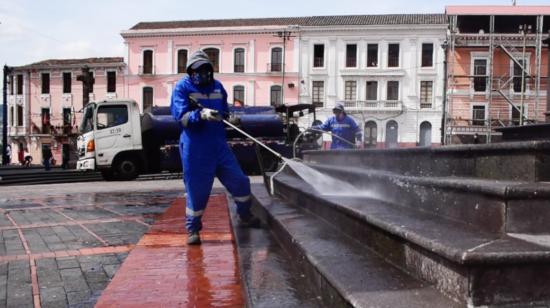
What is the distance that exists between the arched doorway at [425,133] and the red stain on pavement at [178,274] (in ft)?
121

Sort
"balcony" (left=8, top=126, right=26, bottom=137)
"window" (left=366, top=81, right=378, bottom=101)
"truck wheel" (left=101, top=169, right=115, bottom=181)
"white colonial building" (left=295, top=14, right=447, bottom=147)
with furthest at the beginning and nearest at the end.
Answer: "balcony" (left=8, top=126, right=26, bottom=137), "window" (left=366, top=81, right=378, bottom=101), "white colonial building" (left=295, top=14, right=447, bottom=147), "truck wheel" (left=101, top=169, right=115, bottom=181)

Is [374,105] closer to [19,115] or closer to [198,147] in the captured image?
[19,115]

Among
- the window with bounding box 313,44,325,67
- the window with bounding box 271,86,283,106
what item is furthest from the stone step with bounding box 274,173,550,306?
the window with bounding box 271,86,283,106

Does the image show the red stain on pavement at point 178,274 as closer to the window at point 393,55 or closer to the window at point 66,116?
the window at point 393,55

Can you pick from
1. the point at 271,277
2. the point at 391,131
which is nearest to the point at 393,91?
the point at 391,131

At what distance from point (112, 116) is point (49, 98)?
115ft

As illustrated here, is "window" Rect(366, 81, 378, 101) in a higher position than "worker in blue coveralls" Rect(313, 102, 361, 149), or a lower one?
higher

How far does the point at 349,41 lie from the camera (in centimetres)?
4062

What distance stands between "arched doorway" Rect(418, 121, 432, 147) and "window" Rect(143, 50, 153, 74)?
23298 millimetres

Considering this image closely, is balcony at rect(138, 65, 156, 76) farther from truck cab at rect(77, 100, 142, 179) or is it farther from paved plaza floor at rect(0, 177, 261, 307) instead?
paved plaza floor at rect(0, 177, 261, 307)

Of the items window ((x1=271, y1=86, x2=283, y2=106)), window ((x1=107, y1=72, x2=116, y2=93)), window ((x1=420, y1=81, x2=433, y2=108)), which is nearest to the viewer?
window ((x1=420, y1=81, x2=433, y2=108))

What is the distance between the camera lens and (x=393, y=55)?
132 ft

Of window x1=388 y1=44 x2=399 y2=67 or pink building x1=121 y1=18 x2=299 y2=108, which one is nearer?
window x1=388 y1=44 x2=399 y2=67

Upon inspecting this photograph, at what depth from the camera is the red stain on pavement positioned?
247 centimetres
